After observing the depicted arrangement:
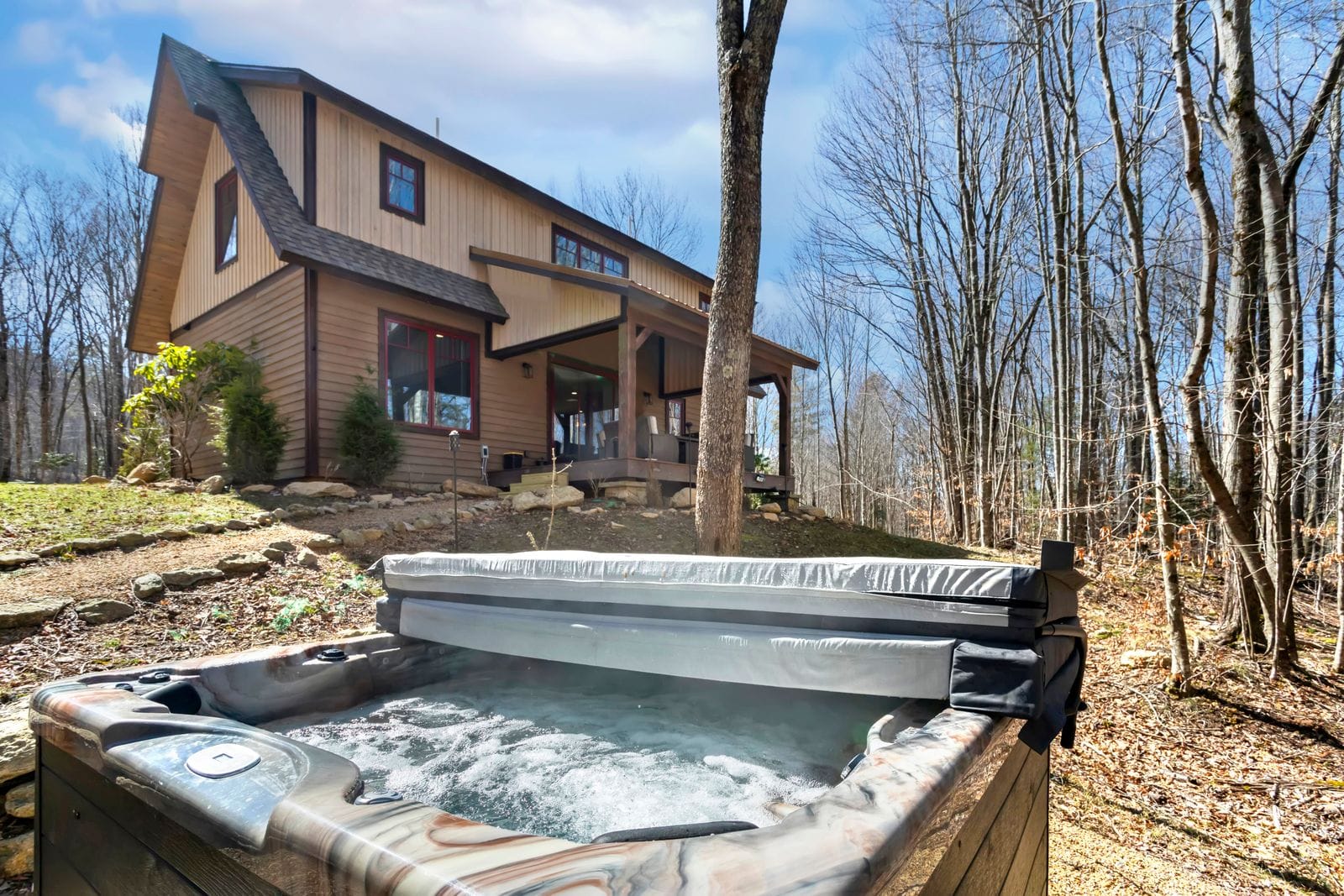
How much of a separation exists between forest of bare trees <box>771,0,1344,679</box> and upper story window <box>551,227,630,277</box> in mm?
3784

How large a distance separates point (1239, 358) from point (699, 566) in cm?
419

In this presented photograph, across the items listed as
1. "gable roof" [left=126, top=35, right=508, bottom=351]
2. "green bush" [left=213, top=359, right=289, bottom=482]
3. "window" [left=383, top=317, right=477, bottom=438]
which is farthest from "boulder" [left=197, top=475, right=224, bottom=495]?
"gable roof" [left=126, top=35, right=508, bottom=351]

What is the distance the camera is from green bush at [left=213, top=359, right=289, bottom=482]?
743 centimetres

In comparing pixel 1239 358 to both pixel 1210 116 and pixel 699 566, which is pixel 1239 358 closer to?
pixel 1210 116

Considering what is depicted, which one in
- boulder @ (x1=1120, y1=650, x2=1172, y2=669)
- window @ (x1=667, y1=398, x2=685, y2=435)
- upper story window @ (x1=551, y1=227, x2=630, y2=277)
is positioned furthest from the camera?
window @ (x1=667, y1=398, x2=685, y2=435)

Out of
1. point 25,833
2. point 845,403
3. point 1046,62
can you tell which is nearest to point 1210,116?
point 1046,62

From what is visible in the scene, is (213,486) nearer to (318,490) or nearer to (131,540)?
(318,490)

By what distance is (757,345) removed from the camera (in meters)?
9.58

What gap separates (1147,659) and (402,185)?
9636 mm

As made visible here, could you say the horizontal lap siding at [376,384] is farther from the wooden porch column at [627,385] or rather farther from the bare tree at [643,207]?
the bare tree at [643,207]

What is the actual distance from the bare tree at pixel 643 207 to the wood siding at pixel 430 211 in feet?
29.7

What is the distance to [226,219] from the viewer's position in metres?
9.27

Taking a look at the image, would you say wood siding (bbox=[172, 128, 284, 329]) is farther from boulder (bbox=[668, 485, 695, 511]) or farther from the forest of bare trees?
the forest of bare trees

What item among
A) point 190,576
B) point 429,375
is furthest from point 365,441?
point 190,576
